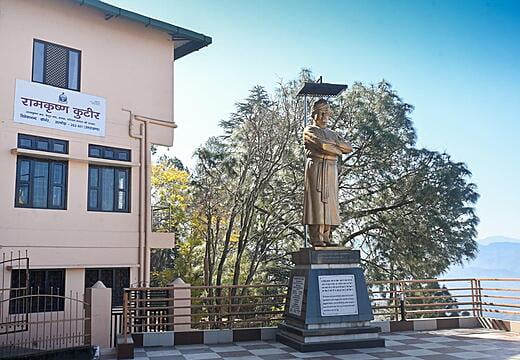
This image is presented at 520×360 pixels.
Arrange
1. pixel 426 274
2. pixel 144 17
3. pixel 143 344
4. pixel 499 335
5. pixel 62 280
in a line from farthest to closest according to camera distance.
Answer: pixel 426 274, pixel 144 17, pixel 62 280, pixel 499 335, pixel 143 344

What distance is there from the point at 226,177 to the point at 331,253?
286 inches

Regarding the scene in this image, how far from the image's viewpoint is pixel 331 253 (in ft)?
28.1

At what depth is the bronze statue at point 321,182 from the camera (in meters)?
8.69

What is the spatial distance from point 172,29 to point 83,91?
2.93 metres

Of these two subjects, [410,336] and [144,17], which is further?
[144,17]

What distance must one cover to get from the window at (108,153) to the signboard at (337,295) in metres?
6.22

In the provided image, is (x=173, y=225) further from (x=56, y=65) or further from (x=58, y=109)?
(x=56, y=65)

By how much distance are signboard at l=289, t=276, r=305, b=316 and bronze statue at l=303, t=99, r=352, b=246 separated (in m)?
0.69

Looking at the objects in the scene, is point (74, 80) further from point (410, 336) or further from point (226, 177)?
point (410, 336)

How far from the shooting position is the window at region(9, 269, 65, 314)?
10.4m

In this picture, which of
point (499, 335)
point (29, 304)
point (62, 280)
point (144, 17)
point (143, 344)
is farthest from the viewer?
point (144, 17)

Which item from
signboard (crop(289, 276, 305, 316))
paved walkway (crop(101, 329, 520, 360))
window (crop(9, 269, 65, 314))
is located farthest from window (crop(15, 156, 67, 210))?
signboard (crop(289, 276, 305, 316))

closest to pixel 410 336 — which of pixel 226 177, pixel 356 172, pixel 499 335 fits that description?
pixel 499 335

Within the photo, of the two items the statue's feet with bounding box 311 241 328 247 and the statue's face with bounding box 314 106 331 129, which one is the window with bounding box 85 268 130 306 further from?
the statue's face with bounding box 314 106 331 129
